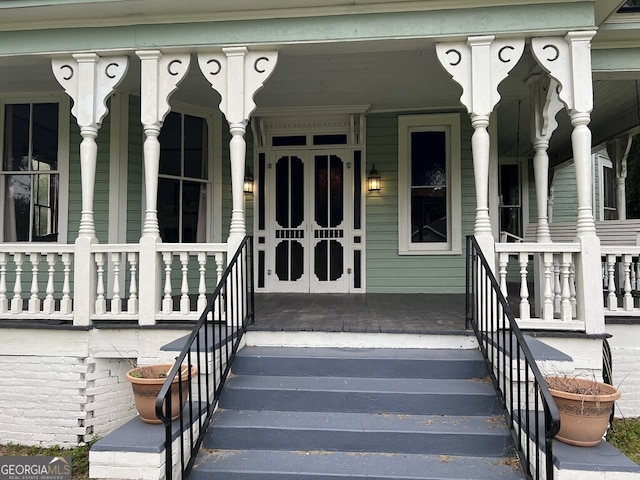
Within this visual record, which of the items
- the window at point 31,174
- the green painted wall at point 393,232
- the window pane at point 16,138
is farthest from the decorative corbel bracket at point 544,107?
the window pane at point 16,138

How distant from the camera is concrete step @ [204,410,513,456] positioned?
2576 mm

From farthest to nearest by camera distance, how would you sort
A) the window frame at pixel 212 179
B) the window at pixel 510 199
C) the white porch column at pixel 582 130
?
the window at pixel 510 199 → the window frame at pixel 212 179 → the white porch column at pixel 582 130

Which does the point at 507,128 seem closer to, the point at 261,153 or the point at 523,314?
the point at 261,153

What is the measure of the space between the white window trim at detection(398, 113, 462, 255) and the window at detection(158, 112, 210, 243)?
2720 millimetres

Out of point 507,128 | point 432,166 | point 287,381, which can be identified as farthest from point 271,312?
point 507,128

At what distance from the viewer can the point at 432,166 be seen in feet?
19.8

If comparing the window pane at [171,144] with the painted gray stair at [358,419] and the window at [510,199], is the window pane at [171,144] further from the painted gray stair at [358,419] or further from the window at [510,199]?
the window at [510,199]

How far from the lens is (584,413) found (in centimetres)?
226

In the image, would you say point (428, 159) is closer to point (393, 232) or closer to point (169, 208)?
point (393, 232)

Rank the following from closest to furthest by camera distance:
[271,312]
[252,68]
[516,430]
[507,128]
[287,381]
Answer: [516,430] → [287,381] → [252,68] → [271,312] → [507,128]

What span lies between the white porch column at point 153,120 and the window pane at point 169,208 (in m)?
1.91

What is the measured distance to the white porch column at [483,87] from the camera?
3514 millimetres

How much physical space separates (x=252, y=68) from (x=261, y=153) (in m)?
2.51

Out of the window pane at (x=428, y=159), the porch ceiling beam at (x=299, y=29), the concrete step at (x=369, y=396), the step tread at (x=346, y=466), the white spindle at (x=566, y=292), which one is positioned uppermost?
the porch ceiling beam at (x=299, y=29)
